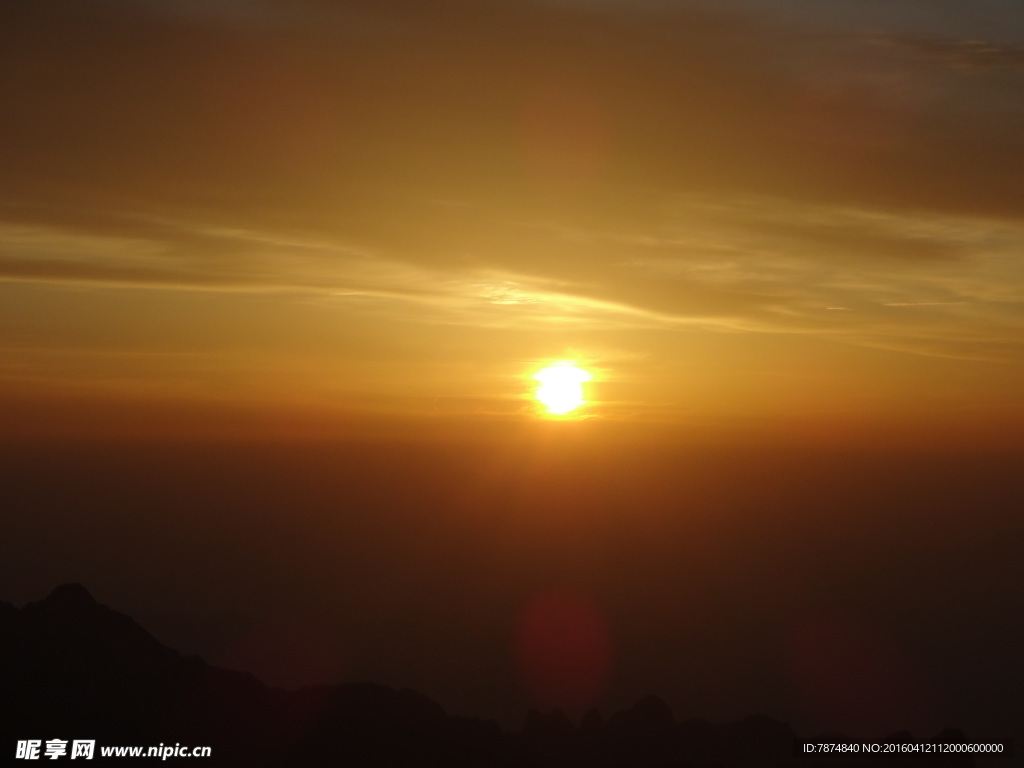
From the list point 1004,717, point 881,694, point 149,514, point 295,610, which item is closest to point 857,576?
point 881,694

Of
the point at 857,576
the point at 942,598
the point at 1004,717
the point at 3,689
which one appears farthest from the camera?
the point at 857,576

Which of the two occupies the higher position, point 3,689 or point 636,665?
point 636,665

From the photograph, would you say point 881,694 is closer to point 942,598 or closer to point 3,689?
point 942,598

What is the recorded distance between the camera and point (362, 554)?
175000 millimetres

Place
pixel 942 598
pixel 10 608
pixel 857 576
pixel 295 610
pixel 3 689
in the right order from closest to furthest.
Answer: pixel 3 689 → pixel 10 608 → pixel 295 610 → pixel 942 598 → pixel 857 576

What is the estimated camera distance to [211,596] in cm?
12419

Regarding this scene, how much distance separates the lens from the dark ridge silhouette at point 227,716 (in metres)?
27.2

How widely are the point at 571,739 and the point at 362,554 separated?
14628 cm

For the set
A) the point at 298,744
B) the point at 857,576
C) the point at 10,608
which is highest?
the point at 857,576

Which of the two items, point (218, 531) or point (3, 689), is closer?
point (3, 689)

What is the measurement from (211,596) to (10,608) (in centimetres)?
9806

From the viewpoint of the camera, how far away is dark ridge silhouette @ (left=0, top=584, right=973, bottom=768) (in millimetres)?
27203

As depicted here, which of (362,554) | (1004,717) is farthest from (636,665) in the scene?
(362,554)

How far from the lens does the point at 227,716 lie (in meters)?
28.4
